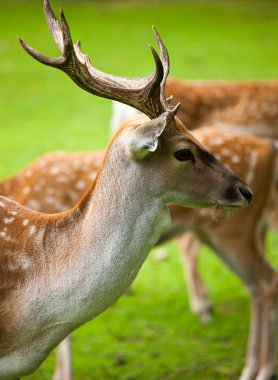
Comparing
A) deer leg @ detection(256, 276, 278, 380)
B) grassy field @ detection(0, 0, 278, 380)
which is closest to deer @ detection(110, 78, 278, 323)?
grassy field @ detection(0, 0, 278, 380)

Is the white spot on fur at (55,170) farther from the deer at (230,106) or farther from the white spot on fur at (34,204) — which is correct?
the deer at (230,106)

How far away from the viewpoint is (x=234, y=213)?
442 cm

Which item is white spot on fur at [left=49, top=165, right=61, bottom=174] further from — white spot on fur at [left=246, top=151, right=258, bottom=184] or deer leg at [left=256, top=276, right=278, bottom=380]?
deer leg at [left=256, top=276, right=278, bottom=380]

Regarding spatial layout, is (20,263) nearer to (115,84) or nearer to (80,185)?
(115,84)

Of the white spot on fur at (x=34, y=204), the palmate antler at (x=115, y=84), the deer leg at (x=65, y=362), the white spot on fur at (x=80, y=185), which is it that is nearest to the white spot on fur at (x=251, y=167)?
the white spot on fur at (x=80, y=185)

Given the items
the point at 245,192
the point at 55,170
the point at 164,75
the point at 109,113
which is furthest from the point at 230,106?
the point at 109,113

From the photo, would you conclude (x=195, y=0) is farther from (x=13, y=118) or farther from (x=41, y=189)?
(x=41, y=189)

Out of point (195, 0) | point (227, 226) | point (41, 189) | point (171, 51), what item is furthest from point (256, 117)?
point (195, 0)

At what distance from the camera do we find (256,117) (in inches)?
219

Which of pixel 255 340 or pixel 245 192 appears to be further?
pixel 255 340

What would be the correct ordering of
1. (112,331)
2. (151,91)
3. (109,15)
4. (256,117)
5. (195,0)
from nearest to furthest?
(151,91), (112,331), (256,117), (109,15), (195,0)

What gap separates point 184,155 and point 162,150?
0.08 metres

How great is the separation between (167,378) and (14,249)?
1762 mm

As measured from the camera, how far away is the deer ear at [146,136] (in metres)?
2.82
